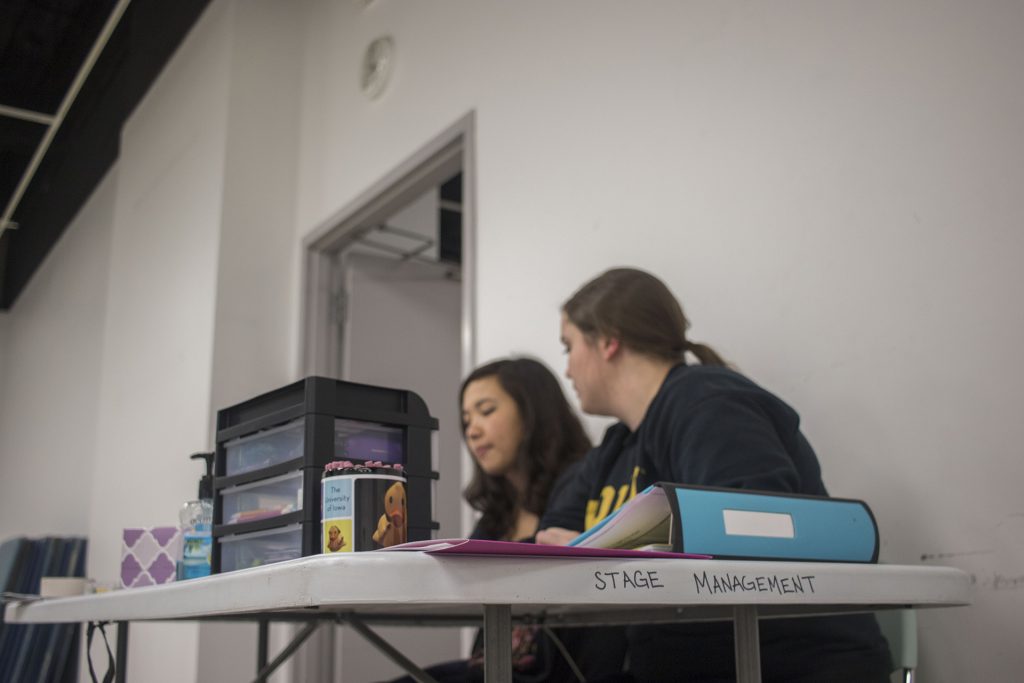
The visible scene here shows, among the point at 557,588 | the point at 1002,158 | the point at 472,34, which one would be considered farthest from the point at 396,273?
the point at 557,588

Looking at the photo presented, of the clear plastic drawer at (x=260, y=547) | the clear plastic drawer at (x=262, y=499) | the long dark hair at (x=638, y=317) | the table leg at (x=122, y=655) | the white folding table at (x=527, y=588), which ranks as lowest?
the table leg at (x=122, y=655)

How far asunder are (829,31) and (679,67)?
0.40 meters

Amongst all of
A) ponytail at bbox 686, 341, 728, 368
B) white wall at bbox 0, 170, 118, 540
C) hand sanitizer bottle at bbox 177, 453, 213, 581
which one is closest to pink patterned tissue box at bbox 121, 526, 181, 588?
hand sanitizer bottle at bbox 177, 453, 213, 581

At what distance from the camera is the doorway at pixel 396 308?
310 centimetres

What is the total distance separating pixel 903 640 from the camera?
1339 mm

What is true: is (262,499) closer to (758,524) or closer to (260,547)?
(260,547)

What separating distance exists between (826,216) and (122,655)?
4.38 ft

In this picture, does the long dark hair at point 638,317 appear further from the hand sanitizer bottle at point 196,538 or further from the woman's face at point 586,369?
the hand sanitizer bottle at point 196,538

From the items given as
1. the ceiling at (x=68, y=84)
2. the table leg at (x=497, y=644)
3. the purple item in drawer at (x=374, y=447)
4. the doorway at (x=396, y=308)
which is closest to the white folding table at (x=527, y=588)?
the table leg at (x=497, y=644)

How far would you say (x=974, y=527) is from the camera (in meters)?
1.40

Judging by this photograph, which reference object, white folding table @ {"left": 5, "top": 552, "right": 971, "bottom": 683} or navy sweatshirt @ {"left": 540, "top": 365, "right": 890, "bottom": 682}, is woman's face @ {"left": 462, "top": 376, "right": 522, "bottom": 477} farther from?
white folding table @ {"left": 5, "top": 552, "right": 971, "bottom": 683}

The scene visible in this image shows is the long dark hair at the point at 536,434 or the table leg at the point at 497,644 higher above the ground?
the long dark hair at the point at 536,434

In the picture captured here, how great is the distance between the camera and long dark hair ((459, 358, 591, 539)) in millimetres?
2221

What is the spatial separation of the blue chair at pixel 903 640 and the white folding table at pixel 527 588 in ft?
0.80
